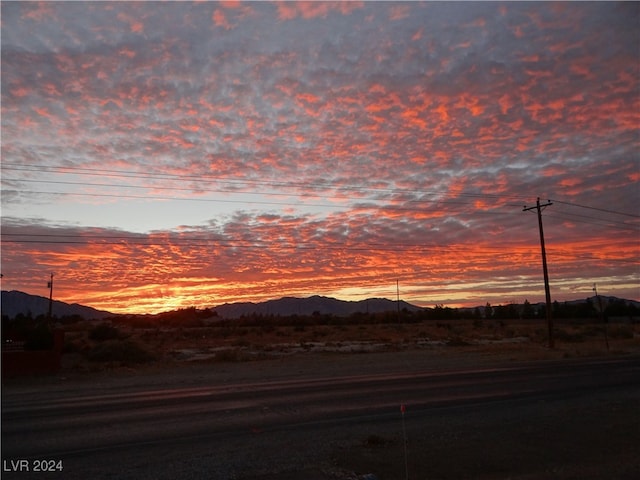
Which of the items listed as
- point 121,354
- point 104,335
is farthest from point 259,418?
point 104,335

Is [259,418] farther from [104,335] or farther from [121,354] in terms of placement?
[104,335]

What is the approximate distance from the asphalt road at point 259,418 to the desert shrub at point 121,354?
12193mm

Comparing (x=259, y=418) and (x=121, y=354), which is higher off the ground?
(x=121, y=354)

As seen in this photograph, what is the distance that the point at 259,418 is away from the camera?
13.2 m

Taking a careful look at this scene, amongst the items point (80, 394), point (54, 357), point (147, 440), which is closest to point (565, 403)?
point (147, 440)

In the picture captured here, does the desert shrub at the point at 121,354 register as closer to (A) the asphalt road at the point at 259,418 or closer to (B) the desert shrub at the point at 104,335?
(A) the asphalt road at the point at 259,418

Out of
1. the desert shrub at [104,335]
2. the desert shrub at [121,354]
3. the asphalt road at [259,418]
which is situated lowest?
the asphalt road at [259,418]

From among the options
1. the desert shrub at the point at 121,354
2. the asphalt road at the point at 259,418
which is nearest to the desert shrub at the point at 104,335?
the desert shrub at the point at 121,354

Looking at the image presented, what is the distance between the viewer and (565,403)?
15.2 meters

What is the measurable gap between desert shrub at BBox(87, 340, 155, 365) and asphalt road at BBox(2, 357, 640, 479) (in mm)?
12193

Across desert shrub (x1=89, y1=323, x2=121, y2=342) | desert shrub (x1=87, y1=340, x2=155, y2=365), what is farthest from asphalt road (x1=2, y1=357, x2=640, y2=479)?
desert shrub (x1=89, y1=323, x2=121, y2=342)

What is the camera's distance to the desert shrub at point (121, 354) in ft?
107

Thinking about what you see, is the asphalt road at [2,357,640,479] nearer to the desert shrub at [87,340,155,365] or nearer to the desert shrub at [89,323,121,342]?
the desert shrub at [87,340,155,365]

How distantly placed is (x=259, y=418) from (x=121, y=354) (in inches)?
877
